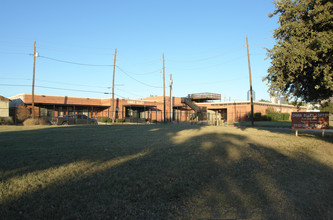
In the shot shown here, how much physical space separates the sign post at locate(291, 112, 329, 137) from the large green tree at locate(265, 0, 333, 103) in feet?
6.62

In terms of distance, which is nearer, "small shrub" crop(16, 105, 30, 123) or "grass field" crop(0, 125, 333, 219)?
"grass field" crop(0, 125, 333, 219)

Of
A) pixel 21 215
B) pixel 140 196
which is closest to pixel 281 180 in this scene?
pixel 140 196

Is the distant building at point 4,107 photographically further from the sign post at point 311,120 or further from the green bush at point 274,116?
the green bush at point 274,116

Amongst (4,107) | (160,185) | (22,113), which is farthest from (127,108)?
(160,185)

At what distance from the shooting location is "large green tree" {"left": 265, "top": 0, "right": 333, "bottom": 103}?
10.2 meters

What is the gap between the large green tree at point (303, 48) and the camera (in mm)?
10242

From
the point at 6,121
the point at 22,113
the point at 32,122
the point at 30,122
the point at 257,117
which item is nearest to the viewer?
the point at 30,122

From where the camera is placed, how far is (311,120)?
595 inches

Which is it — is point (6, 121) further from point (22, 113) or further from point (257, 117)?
point (257, 117)

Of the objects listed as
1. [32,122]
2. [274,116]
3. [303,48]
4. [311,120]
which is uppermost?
[303,48]

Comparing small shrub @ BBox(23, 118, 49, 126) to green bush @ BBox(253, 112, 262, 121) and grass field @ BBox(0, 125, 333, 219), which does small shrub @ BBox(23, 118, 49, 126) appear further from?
green bush @ BBox(253, 112, 262, 121)

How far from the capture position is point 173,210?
4246mm

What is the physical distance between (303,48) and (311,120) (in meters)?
6.40

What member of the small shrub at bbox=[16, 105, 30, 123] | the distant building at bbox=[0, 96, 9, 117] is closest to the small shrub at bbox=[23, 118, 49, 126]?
the distant building at bbox=[0, 96, 9, 117]
